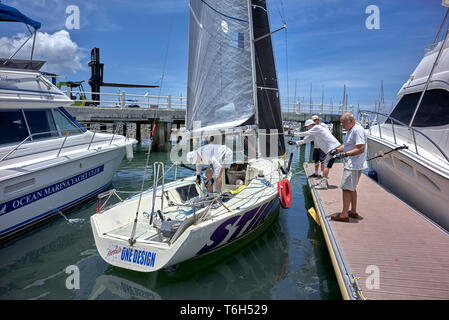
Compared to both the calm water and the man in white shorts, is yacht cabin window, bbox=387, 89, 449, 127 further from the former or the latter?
the calm water

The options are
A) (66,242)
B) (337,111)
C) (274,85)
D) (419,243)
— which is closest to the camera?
(419,243)

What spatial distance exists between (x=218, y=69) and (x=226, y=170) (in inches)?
91.7

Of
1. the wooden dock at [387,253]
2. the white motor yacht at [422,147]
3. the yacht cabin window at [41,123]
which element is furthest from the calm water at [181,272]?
the yacht cabin window at [41,123]

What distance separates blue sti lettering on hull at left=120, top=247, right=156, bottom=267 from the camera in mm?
3713

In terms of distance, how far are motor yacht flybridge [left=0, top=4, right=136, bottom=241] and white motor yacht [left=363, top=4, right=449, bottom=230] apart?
24.2 ft

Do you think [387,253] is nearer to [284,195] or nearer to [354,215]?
[354,215]

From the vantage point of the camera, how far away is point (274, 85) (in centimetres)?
806

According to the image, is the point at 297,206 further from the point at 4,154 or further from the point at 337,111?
the point at 337,111

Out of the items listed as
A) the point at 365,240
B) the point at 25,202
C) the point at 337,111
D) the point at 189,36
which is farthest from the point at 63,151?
the point at 337,111

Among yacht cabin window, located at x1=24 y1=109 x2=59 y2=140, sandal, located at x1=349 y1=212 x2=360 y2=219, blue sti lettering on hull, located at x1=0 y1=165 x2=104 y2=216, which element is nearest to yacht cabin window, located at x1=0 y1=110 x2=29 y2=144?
yacht cabin window, located at x1=24 y1=109 x2=59 y2=140

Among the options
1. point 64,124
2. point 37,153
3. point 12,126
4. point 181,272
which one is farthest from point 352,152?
point 64,124

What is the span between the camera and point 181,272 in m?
Result: 4.17

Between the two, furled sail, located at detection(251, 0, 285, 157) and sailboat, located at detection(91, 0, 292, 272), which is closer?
sailboat, located at detection(91, 0, 292, 272)

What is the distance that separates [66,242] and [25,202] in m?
1.23
